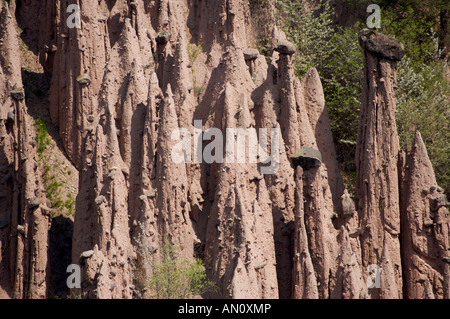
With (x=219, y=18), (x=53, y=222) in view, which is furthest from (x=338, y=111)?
(x=53, y=222)

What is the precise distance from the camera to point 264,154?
84.3ft

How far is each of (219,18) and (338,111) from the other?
6.61 meters

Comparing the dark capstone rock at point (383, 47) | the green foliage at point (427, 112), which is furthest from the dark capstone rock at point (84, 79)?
the green foliage at point (427, 112)

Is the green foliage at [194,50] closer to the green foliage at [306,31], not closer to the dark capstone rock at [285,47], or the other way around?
the green foliage at [306,31]

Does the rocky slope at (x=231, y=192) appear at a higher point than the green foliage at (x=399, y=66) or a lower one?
lower

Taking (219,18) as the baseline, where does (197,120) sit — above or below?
below

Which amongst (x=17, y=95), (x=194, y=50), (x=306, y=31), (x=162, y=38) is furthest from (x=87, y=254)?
(x=306, y=31)

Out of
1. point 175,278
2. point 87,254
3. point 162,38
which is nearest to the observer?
point 87,254

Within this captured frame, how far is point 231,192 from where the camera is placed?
78.0ft

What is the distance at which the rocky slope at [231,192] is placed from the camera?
76.7 feet

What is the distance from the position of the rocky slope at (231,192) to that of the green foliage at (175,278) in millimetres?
366

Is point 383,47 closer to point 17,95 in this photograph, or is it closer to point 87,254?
point 87,254

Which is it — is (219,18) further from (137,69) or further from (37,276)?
(37,276)

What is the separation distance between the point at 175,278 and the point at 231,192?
10.5ft
